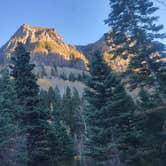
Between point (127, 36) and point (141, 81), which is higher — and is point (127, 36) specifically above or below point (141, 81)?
above

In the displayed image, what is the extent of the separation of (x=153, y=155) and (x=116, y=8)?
36.5 feet

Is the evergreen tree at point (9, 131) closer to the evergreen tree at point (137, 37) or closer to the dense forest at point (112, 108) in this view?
the dense forest at point (112, 108)

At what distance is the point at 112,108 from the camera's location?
1922 cm

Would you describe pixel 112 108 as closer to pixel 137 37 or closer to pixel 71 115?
pixel 137 37

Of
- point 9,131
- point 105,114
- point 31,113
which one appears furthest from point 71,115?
point 9,131

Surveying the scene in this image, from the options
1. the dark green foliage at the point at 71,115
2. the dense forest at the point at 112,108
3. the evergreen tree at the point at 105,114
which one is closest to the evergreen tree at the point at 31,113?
the dense forest at the point at 112,108

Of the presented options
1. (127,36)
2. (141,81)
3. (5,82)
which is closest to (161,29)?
(127,36)

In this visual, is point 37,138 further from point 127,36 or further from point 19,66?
point 127,36

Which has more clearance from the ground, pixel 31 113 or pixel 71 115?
pixel 71 115

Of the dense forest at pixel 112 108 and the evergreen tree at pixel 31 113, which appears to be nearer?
the dense forest at pixel 112 108

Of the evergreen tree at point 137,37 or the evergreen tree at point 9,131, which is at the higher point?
the evergreen tree at point 137,37

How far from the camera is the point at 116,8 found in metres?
21.9

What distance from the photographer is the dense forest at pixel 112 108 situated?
17.8 meters

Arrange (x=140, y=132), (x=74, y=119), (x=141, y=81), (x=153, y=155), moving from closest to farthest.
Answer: (x=153, y=155) < (x=140, y=132) < (x=141, y=81) < (x=74, y=119)
